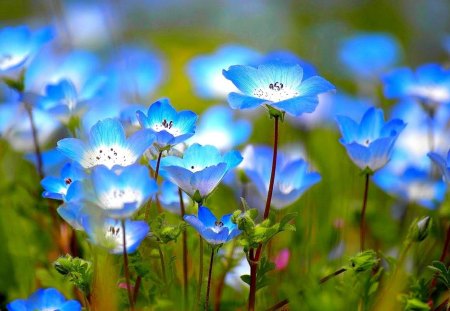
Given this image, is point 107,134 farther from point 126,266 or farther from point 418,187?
point 418,187

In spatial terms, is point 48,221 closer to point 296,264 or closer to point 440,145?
point 296,264

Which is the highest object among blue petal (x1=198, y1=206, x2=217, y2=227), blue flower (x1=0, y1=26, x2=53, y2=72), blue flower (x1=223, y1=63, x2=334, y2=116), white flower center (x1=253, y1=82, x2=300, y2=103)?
blue flower (x1=223, y1=63, x2=334, y2=116)

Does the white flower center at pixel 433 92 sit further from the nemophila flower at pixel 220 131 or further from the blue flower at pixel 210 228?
the blue flower at pixel 210 228

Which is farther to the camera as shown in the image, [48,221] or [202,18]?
[202,18]

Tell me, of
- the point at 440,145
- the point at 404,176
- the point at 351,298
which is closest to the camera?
the point at 351,298

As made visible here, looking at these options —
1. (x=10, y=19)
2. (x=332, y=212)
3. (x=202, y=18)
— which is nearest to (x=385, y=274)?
(x=332, y=212)

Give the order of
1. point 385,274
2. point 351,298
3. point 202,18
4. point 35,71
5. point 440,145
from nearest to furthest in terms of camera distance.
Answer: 1. point 351,298
2. point 385,274
3. point 440,145
4. point 35,71
5. point 202,18

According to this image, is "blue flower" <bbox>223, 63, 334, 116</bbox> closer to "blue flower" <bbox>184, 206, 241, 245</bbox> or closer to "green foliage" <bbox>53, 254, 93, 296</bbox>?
"blue flower" <bbox>184, 206, 241, 245</bbox>

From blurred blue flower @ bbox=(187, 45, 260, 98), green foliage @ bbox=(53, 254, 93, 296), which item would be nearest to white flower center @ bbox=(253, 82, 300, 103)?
green foliage @ bbox=(53, 254, 93, 296)
